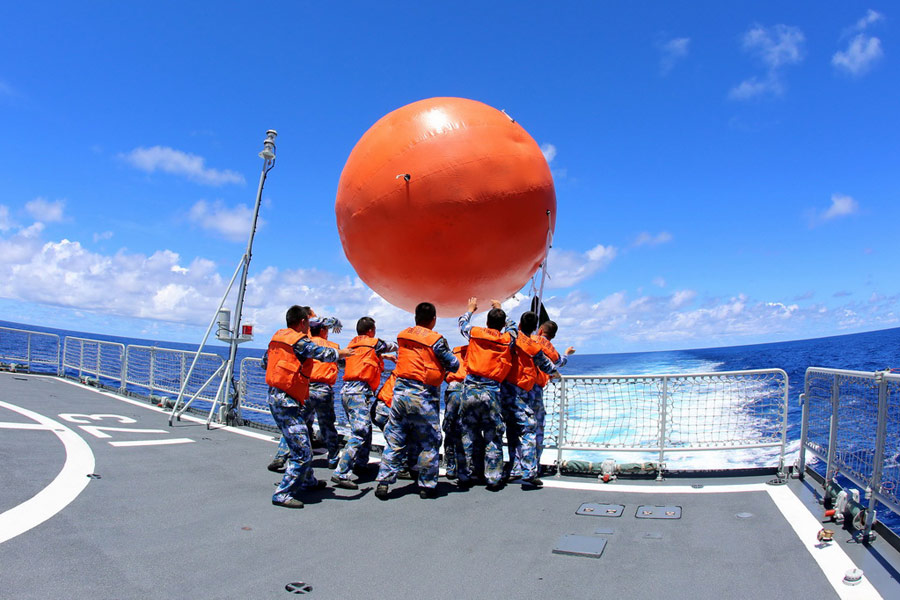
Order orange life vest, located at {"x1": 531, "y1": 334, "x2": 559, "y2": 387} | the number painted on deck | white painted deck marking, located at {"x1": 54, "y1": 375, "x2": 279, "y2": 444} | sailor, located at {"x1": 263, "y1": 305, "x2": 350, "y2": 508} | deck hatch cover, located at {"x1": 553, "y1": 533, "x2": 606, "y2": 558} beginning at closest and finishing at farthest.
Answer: deck hatch cover, located at {"x1": 553, "y1": 533, "x2": 606, "y2": 558} < sailor, located at {"x1": 263, "y1": 305, "x2": 350, "y2": 508} < orange life vest, located at {"x1": 531, "y1": 334, "x2": 559, "y2": 387} < the number painted on deck < white painted deck marking, located at {"x1": 54, "y1": 375, "x2": 279, "y2": 444}

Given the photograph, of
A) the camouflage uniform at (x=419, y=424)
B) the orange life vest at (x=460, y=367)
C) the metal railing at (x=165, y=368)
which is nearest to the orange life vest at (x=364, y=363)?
the camouflage uniform at (x=419, y=424)

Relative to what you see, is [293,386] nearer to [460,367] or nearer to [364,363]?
[364,363]

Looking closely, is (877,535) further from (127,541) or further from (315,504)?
(127,541)

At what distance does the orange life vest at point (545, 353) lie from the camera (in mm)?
5648

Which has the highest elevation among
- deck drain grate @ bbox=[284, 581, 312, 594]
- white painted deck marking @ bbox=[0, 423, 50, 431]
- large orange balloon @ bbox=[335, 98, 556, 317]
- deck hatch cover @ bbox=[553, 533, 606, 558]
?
large orange balloon @ bbox=[335, 98, 556, 317]

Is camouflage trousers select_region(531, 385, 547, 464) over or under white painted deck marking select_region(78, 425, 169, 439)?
over

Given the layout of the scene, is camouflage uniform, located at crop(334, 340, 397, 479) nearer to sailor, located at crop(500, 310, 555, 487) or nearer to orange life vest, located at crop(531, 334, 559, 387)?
sailor, located at crop(500, 310, 555, 487)

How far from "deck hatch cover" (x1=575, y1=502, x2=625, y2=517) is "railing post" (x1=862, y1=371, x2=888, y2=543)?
68.3 inches

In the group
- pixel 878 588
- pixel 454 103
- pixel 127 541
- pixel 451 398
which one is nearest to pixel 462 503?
pixel 451 398

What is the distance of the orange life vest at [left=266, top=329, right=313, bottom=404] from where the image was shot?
190 inches

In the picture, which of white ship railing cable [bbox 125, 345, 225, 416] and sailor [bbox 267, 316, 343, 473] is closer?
sailor [bbox 267, 316, 343, 473]

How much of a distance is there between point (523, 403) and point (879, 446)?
2.97 meters

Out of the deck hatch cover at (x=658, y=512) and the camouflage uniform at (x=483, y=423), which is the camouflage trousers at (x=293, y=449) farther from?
the deck hatch cover at (x=658, y=512)

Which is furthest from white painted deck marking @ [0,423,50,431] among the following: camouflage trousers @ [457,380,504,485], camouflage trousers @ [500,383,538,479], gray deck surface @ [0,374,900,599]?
camouflage trousers @ [500,383,538,479]
